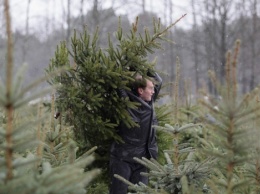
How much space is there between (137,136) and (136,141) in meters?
0.06

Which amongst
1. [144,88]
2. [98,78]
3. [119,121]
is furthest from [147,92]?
[98,78]

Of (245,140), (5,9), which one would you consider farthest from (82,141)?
(5,9)

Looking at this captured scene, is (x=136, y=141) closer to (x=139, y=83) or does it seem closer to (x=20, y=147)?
(x=139, y=83)

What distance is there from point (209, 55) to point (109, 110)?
16.2 m

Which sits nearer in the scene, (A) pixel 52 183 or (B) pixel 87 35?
(A) pixel 52 183

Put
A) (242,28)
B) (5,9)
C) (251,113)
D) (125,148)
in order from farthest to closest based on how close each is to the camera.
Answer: (242,28)
(125,148)
(251,113)
(5,9)

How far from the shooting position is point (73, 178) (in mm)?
1898

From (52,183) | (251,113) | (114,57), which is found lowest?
(52,183)

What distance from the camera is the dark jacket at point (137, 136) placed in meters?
4.94

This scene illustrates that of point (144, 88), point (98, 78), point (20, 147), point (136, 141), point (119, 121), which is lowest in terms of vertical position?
point (136, 141)

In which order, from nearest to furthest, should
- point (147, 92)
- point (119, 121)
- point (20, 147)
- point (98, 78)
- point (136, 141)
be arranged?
point (20, 147)
point (98, 78)
point (119, 121)
point (136, 141)
point (147, 92)

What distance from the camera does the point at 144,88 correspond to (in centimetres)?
505

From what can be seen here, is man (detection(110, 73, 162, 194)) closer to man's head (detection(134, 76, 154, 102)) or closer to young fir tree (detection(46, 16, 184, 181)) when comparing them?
man's head (detection(134, 76, 154, 102))

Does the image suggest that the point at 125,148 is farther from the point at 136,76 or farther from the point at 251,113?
the point at 251,113
